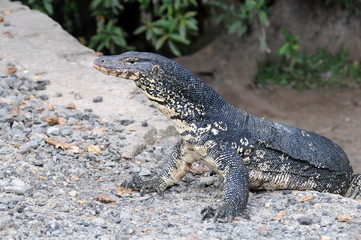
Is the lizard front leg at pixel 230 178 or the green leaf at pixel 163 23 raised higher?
the green leaf at pixel 163 23

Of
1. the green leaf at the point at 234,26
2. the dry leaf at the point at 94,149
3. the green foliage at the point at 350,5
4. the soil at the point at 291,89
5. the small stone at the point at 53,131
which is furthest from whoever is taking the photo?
the green foliage at the point at 350,5

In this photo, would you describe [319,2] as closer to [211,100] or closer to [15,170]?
[211,100]

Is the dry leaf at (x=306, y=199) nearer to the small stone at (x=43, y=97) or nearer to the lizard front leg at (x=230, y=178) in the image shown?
the lizard front leg at (x=230, y=178)

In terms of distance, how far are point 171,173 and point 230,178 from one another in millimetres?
792

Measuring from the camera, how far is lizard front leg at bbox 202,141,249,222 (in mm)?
5430

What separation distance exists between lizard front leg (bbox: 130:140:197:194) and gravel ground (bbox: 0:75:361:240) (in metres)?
0.08

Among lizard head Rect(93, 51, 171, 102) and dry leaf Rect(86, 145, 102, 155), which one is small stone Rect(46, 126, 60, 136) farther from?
lizard head Rect(93, 51, 171, 102)

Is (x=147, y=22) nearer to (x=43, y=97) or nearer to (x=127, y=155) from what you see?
(x=43, y=97)

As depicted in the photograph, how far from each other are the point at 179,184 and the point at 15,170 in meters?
1.62

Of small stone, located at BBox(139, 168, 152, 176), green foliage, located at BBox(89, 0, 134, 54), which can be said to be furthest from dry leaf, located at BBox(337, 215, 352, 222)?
green foliage, located at BBox(89, 0, 134, 54)

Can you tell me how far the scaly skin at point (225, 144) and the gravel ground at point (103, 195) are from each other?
167 mm

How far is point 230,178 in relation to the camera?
565cm

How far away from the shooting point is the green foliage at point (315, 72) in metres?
13.1

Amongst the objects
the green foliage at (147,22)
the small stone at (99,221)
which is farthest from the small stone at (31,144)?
the green foliage at (147,22)
